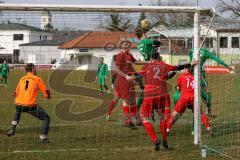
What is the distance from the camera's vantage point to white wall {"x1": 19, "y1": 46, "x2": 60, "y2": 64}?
33.0ft

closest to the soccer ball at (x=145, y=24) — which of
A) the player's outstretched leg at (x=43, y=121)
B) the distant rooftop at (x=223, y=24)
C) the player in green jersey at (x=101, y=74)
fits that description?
the distant rooftop at (x=223, y=24)

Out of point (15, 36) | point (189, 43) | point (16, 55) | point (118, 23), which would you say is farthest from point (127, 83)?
point (15, 36)

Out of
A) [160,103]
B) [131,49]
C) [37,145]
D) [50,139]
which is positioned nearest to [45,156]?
[37,145]

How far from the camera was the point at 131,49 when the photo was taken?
461 inches

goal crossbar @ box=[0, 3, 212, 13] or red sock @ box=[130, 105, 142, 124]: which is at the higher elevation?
goal crossbar @ box=[0, 3, 212, 13]

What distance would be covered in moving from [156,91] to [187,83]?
1099mm

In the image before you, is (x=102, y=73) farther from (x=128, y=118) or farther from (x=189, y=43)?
(x=189, y=43)

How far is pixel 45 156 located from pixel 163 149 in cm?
230

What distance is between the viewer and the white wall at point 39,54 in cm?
1007

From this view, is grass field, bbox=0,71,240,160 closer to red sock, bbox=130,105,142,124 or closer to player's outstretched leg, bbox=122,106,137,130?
player's outstretched leg, bbox=122,106,137,130

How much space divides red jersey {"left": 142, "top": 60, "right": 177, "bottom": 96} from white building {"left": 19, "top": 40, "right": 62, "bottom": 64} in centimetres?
208

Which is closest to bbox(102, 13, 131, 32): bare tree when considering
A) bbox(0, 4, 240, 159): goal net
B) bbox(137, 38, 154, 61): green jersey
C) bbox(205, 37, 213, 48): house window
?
bbox(0, 4, 240, 159): goal net

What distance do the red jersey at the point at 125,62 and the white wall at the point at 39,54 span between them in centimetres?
148

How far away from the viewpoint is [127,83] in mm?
11859
